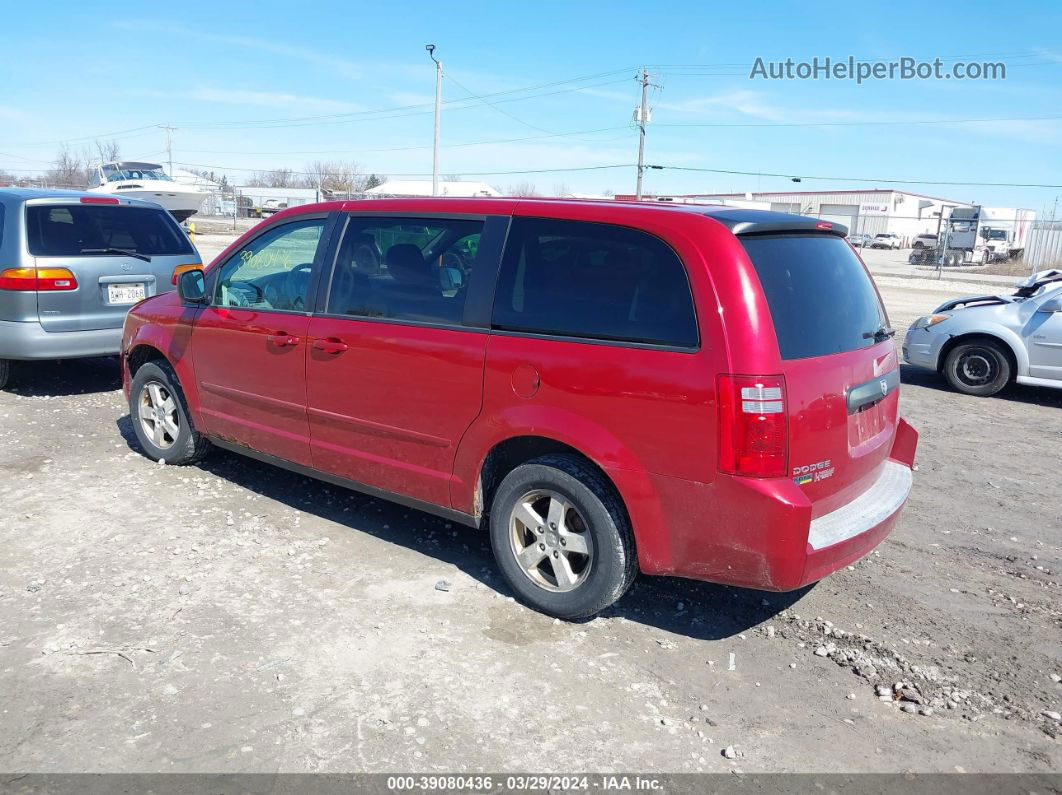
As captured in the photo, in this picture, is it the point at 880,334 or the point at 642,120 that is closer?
the point at 880,334

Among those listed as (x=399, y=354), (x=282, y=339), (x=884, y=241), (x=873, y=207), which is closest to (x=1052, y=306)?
(x=399, y=354)

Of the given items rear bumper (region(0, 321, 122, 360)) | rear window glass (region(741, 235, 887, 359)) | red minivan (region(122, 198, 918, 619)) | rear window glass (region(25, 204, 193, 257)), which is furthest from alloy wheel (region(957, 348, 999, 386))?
rear bumper (region(0, 321, 122, 360))

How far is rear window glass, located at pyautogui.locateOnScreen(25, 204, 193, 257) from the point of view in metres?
7.41

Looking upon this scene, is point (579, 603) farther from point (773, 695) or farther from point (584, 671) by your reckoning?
point (773, 695)

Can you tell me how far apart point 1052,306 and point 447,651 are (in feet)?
26.4

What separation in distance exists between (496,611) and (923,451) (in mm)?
4510

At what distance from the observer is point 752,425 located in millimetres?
3275

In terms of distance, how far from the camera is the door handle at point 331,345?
14.9 ft

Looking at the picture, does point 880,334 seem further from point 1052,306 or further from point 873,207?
point 873,207

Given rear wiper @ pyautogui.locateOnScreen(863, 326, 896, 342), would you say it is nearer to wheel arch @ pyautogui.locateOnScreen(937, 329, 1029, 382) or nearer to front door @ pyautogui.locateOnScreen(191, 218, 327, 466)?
front door @ pyautogui.locateOnScreen(191, 218, 327, 466)

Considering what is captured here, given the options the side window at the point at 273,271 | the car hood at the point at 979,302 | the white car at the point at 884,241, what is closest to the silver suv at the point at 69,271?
the side window at the point at 273,271

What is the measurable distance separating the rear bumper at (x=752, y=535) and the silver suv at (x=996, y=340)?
21.3ft

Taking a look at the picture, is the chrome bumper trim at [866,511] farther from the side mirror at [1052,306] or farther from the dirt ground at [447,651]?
the side mirror at [1052,306]

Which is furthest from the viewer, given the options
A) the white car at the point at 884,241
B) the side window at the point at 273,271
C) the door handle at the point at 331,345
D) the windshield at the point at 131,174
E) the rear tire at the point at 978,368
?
the white car at the point at 884,241
